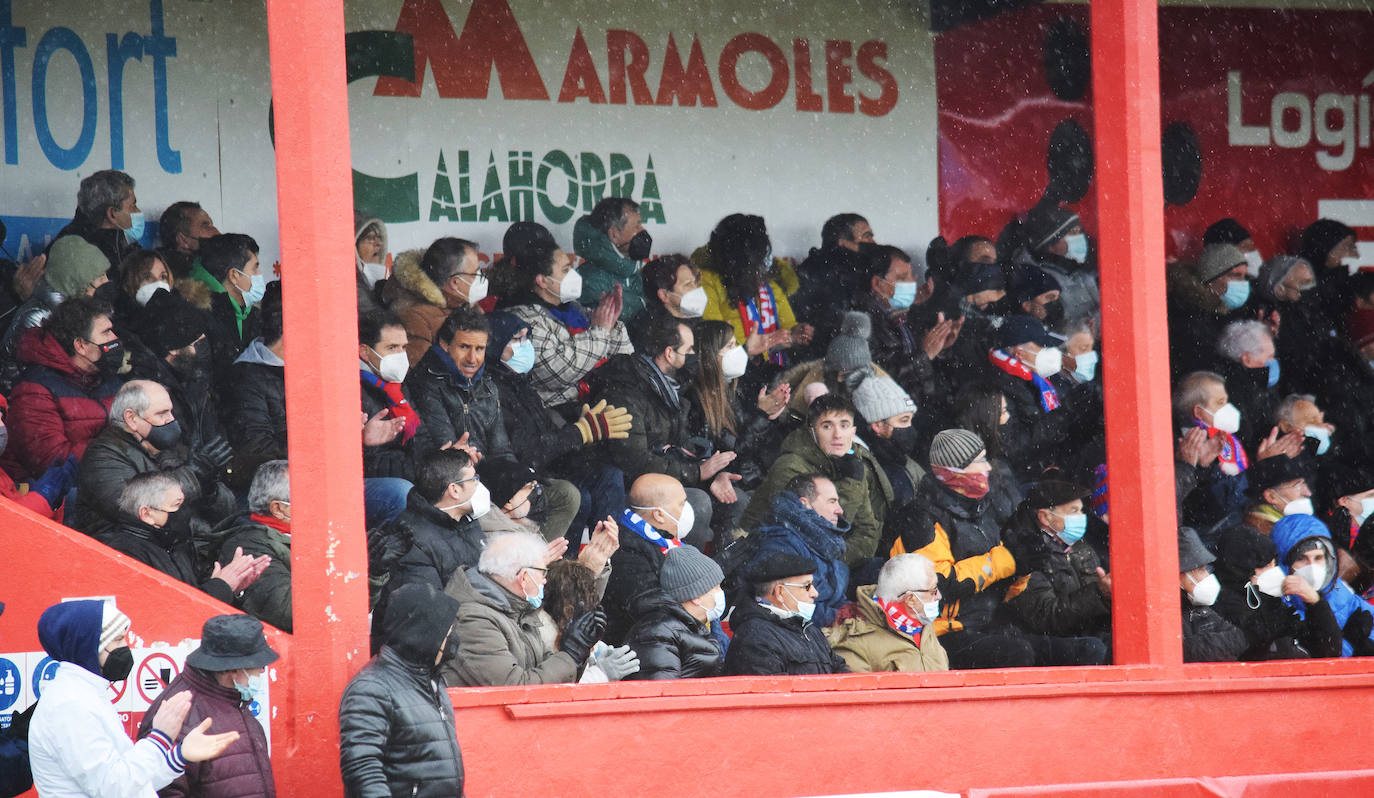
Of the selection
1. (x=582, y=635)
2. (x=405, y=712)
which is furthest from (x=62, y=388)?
(x=405, y=712)

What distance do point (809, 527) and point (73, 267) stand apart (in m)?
3.42

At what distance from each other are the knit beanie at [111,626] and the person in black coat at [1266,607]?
4643 mm

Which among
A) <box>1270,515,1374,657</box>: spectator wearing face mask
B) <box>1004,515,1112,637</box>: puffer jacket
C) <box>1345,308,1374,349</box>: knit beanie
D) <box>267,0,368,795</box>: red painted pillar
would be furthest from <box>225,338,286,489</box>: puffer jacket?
<box>1345,308,1374,349</box>: knit beanie

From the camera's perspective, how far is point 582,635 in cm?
617

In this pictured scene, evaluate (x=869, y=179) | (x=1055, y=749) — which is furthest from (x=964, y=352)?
(x=1055, y=749)

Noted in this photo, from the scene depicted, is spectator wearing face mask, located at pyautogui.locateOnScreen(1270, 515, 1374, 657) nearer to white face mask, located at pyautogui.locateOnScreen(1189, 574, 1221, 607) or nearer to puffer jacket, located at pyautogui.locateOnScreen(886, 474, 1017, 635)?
white face mask, located at pyautogui.locateOnScreen(1189, 574, 1221, 607)

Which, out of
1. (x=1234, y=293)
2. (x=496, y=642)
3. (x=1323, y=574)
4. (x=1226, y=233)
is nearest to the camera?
(x=496, y=642)

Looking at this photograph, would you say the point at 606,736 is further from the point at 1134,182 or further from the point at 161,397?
the point at 1134,182

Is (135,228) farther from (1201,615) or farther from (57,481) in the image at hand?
(1201,615)

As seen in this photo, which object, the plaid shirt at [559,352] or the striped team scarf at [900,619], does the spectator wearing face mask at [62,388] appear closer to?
the plaid shirt at [559,352]

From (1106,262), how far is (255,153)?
175 inches

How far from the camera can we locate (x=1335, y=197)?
10.5 m

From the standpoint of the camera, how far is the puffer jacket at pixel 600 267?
8.09 metres

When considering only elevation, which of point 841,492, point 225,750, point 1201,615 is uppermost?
point 841,492
